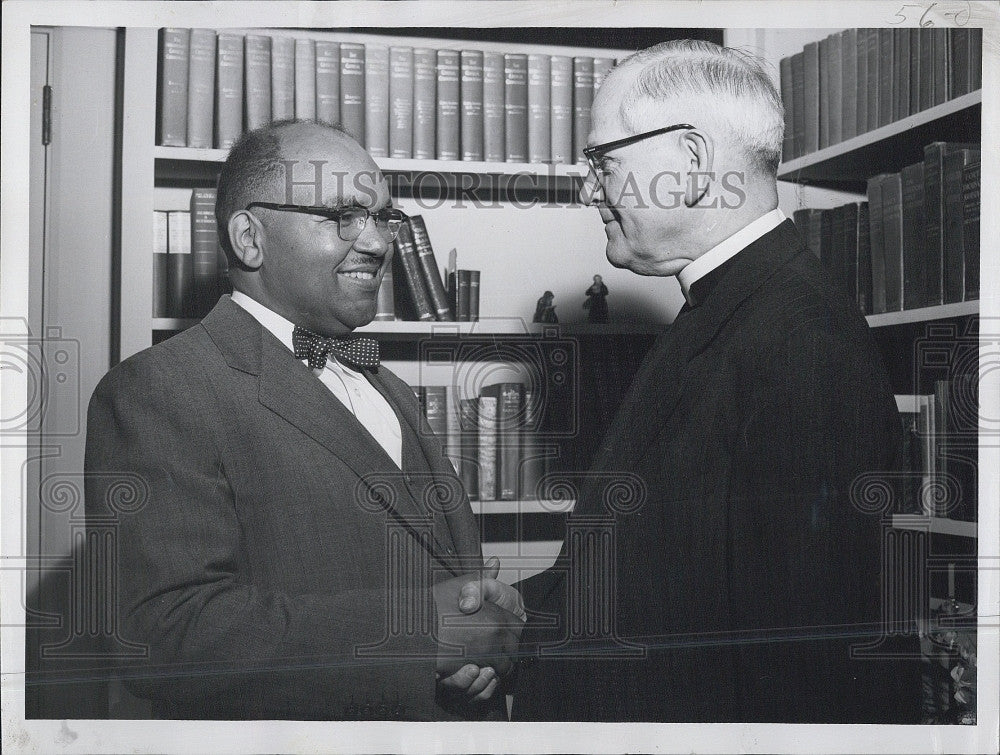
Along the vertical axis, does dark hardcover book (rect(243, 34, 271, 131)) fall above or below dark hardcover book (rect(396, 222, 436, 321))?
above

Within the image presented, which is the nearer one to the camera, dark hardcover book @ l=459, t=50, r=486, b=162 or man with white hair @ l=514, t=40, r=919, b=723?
man with white hair @ l=514, t=40, r=919, b=723

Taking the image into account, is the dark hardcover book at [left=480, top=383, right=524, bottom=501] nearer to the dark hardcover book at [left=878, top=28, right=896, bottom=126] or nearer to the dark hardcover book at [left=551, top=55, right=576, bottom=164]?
the dark hardcover book at [left=551, top=55, right=576, bottom=164]

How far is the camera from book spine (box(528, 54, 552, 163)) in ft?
5.17

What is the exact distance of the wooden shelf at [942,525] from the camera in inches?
60.8

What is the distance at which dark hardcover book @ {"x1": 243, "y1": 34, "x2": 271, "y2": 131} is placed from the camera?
61.2 inches

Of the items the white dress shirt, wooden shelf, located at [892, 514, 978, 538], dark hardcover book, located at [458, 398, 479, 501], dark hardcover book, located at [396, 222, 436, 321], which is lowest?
wooden shelf, located at [892, 514, 978, 538]

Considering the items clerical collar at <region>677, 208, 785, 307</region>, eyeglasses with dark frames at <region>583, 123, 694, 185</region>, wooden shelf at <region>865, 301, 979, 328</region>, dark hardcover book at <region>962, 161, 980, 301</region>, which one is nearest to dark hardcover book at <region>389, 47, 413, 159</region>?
eyeglasses with dark frames at <region>583, 123, 694, 185</region>

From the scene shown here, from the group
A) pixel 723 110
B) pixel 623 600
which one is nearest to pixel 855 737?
pixel 623 600

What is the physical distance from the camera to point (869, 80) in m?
1.58

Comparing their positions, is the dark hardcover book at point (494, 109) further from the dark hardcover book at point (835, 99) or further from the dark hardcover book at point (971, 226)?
the dark hardcover book at point (971, 226)

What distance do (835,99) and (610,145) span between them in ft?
1.37

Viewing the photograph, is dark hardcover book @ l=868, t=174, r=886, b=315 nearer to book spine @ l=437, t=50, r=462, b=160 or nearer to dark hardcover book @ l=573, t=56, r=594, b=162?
dark hardcover book @ l=573, t=56, r=594, b=162

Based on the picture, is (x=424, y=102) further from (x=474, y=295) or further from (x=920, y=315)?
(x=920, y=315)

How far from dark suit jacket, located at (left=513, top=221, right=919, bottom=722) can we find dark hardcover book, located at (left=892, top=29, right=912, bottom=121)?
11.6 inches
